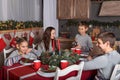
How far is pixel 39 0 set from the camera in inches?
203

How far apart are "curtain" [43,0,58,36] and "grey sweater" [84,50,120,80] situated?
10.0ft

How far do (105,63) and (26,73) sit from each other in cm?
74

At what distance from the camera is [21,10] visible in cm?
469

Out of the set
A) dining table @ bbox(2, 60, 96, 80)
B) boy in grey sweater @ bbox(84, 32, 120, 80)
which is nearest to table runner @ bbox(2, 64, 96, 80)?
dining table @ bbox(2, 60, 96, 80)

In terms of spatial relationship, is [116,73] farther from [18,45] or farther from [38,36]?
[38,36]

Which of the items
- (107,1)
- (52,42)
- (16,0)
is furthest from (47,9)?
(52,42)

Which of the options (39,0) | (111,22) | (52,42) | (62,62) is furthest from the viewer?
(39,0)

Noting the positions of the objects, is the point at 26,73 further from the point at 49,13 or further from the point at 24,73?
the point at 49,13

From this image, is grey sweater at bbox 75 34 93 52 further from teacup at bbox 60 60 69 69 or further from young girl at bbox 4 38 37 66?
teacup at bbox 60 60 69 69

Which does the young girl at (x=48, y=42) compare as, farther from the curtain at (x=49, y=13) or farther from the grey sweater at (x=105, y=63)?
the curtain at (x=49, y=13)

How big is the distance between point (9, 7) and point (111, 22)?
220 centimetres


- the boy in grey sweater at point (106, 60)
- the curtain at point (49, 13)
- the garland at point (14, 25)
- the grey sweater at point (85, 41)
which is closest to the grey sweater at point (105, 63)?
the boy in grey sweater at point (106, 60)

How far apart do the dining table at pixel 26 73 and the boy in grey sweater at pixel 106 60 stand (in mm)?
210

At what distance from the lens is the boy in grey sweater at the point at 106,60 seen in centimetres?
192
